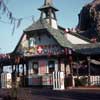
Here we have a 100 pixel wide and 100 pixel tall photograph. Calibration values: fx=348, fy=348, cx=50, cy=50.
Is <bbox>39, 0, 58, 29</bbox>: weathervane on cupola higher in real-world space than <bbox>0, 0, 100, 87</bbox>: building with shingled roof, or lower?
higher

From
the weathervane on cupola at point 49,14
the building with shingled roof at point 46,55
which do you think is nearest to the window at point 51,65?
the building with shingled roof at point 46,55

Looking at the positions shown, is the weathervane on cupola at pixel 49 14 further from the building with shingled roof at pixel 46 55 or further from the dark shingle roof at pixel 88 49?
the dark shingle roof at pixel 88 49

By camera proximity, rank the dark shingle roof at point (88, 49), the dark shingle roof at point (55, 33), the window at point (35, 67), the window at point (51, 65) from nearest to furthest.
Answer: the dark shingle roof at point (88, 49)
the window at point (51, 65)
the dark shingle roof at point (55, 33)
the window at point (35, 67)

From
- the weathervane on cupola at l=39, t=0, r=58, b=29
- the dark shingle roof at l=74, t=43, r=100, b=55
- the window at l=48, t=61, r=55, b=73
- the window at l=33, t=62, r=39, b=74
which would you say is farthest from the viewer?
the weathervane on cupola at l=39, t=0, r=58, b=29

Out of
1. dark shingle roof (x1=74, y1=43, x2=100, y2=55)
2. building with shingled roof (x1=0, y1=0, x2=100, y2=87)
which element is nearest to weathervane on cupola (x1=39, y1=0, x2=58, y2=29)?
building with shingled roof (x1=0, y1=0, x2=100, y2=87)

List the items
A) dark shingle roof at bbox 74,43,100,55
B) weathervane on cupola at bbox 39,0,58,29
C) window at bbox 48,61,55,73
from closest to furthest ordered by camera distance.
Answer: dark shingle roof at bbox 74,43,100,55
window at bbox 48,61,55,73
weathervane on cupola at bbox 39,0,58,29

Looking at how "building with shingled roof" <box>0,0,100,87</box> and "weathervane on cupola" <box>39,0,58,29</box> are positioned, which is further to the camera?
"weathervane on cupola" <box>39,0,58,29</box>

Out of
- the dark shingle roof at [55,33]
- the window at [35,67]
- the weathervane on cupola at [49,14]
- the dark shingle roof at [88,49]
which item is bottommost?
the window at [35,67]

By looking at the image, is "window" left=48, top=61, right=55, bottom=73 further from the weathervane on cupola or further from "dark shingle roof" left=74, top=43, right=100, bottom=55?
the weathervane on cupola

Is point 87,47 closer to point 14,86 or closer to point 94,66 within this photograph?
point 94,66

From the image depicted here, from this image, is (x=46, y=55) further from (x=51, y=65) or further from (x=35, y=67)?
(x=35, y=67)

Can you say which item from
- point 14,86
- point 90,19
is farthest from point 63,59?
point 90,19

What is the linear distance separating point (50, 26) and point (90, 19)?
166ft

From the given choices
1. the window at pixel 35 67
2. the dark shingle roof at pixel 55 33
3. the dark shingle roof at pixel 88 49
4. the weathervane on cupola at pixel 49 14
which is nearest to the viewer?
the dark shingle roof at pixel 88 49
